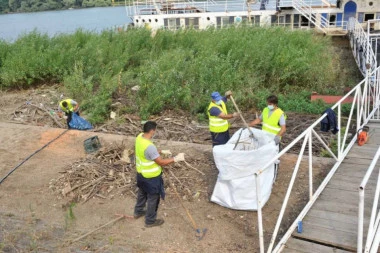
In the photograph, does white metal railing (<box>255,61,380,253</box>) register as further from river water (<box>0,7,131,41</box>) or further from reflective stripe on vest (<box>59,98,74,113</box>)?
river water (<box>0,7,131,41</box>)

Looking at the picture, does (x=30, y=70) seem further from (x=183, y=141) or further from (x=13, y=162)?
(x=183, y=141)

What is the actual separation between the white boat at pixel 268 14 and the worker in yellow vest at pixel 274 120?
13.9m

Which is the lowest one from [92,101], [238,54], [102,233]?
[102,233]

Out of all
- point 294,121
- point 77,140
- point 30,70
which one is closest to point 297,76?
point 294,121

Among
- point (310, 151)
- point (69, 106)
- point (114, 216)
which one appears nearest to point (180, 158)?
point (114, 216)

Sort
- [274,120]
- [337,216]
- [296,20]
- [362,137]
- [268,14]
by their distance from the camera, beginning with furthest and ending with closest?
1. [268,14]
2. [296,20]
3. [362,137]
4. [274,120]
5. [337,216]

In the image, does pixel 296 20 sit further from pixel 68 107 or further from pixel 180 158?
pixel 180 158

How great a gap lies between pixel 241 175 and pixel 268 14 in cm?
2067

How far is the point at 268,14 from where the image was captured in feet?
78.6

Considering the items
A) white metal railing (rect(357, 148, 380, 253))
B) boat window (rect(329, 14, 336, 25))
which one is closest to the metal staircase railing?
boat window (rect(329, 14, 336, 25))

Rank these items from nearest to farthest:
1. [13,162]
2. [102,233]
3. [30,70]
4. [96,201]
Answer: [102,233] < [96,201] < [13,162] < [30,70]

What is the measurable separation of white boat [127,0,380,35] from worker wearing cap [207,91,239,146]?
42.9 feet

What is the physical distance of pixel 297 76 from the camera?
1355 centimetres

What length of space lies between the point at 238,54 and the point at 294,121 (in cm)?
442
